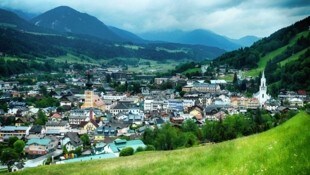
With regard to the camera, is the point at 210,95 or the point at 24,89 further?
the point at 24,89

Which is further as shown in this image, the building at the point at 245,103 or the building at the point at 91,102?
the building at the point at 91,102

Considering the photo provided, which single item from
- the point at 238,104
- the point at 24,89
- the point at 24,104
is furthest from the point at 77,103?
the point at 238,104

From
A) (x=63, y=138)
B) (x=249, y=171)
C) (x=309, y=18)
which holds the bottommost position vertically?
(x=63, y=138)

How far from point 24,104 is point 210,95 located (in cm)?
5963

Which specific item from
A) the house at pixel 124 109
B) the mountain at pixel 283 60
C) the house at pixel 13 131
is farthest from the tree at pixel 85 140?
the mountain at pixel 283 60

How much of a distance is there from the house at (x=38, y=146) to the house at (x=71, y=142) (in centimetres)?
271

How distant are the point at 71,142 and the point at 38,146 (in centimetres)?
574

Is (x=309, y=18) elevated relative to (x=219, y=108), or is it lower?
elevated

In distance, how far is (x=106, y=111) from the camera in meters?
114

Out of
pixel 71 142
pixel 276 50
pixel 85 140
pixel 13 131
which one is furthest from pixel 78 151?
pixel 276 50

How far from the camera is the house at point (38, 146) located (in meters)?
68.0

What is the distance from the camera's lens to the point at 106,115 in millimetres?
103938

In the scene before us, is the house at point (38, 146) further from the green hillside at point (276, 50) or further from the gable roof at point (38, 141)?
the green hillside at point (276, 50)

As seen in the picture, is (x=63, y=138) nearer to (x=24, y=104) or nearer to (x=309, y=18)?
(x=24, y=104)
